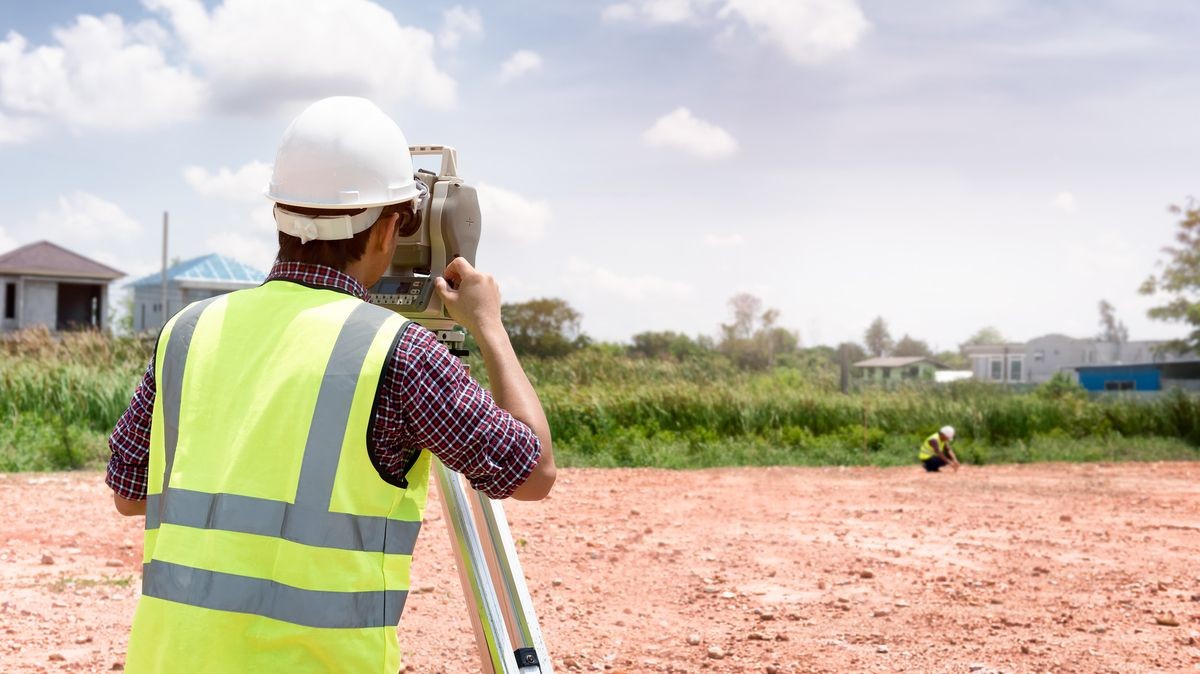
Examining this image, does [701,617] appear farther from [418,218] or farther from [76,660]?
[418,218]

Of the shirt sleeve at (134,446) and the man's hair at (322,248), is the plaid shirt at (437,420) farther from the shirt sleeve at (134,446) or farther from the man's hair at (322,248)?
the shirt sleeve at (134,446)

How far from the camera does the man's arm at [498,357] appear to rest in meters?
1.47

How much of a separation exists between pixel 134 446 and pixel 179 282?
30.9m

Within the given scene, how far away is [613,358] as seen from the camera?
15.4 metres

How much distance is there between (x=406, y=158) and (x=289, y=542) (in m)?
0.64

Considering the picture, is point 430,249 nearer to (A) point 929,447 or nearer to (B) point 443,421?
(B) point 443,421

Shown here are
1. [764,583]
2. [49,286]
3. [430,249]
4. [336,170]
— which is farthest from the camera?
[49,286]

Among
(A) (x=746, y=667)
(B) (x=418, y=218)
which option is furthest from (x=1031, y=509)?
(B) (x=418, y=218)

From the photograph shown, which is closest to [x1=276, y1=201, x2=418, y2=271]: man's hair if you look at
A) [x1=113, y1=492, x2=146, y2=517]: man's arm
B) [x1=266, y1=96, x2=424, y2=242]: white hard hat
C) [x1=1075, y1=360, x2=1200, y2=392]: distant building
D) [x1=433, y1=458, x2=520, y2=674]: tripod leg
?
[x1=266, y1=96, x2=424, y2=242]: white hard hat

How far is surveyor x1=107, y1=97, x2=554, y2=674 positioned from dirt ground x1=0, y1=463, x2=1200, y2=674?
8.59 feet

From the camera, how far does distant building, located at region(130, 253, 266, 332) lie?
3053 cm

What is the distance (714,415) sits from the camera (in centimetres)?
1345

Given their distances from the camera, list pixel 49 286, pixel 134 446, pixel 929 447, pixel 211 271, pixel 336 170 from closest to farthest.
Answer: pixel 336 170 < pixel 134 446 < pixel 929 447 < pixel 49 286 < pixel 211 271

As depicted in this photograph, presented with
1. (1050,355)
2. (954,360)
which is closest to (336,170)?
(1050,355)
